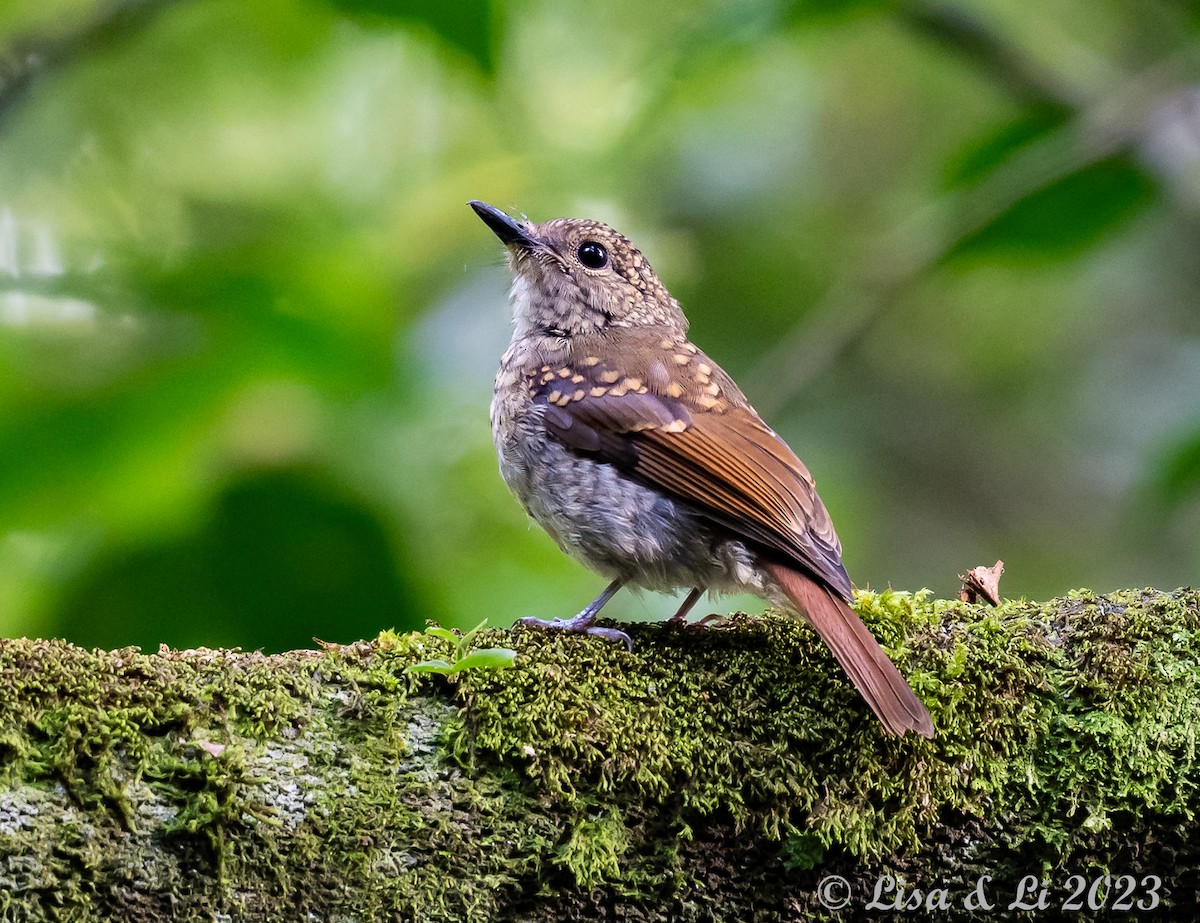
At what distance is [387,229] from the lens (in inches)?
176

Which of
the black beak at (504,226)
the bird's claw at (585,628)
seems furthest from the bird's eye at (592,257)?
the bird's claw at (585,628)

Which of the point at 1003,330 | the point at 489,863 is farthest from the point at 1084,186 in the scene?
the point at 1003,330

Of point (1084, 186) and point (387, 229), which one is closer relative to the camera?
point (1084, 186)

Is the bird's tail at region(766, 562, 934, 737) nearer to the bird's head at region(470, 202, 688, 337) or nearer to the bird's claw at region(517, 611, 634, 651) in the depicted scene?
the bird's claw at region(517, 611, 634, 651)

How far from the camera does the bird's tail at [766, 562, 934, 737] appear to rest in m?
2.29

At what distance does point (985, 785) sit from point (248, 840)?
133cm

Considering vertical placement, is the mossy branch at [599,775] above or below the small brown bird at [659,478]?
below

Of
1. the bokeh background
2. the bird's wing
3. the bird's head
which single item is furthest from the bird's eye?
the bird's wing

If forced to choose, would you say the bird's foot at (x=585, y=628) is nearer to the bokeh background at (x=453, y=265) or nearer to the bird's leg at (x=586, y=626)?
the bird's leg at (x=586, y=626)

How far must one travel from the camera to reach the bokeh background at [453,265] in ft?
11.5

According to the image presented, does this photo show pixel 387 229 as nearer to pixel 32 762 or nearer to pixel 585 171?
pixel 585 171

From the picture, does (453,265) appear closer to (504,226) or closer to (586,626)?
(504,226)

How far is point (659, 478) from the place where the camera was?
3.05 m

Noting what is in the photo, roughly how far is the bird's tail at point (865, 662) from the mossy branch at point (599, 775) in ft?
0.30
